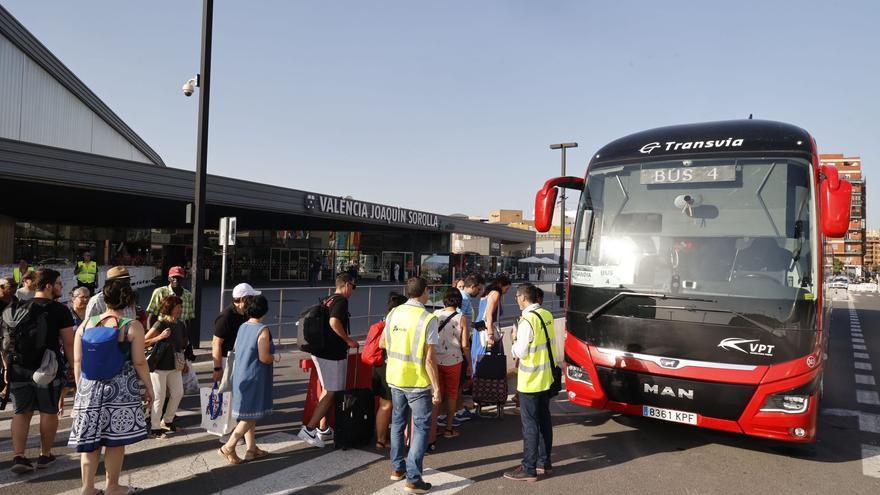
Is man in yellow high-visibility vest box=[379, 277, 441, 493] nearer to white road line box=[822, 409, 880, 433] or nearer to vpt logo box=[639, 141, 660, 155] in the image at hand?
vpt logo box=[639, 141, 660, 155]

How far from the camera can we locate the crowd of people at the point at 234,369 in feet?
13.7

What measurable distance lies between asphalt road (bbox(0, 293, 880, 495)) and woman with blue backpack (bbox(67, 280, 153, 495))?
557 mm

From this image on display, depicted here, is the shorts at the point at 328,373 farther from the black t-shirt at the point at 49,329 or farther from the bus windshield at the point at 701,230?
the bus windshield at the point at 701,230

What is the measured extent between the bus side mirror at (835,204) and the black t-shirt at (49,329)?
7.03 metres

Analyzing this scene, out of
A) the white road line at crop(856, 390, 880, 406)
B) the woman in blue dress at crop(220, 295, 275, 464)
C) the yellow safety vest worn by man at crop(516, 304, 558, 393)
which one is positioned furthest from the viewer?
the white road line at crop(856, 390, 880, 406)

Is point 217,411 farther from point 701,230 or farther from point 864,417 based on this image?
point 864,417

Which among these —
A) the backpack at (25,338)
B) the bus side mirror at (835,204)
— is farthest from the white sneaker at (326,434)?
the bus side mirror at (835,204)

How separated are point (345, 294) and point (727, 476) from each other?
13.2 ft

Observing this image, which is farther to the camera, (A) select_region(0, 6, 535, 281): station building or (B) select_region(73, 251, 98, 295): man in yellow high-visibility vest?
(A) select_region(0, 6, 535, 281): station building

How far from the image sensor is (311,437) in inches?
225

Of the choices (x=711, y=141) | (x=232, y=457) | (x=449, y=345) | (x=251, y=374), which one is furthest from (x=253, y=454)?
(x=711, y=141)

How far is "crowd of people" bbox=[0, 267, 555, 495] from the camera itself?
4188 millimetres

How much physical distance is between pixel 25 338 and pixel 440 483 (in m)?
3.67

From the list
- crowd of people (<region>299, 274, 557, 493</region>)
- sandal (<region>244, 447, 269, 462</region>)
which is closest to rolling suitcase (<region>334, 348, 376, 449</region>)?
crowd of people (<region>299, 274, 557, 493</region>)
